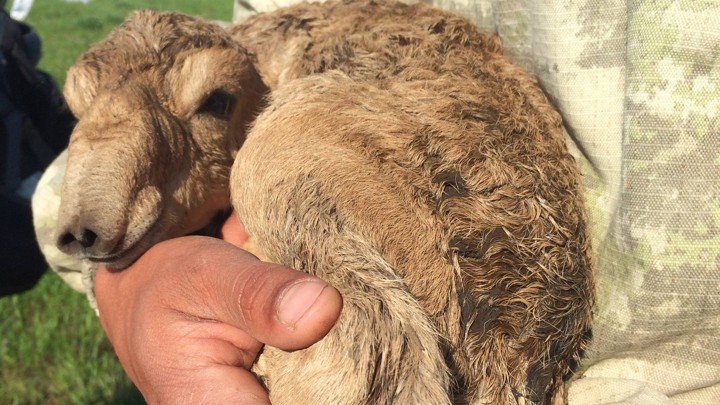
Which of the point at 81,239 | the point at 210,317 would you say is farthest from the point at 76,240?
the point at 210,317

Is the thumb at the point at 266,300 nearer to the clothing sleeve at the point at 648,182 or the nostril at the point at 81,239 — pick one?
the nostril at the point at 81,239

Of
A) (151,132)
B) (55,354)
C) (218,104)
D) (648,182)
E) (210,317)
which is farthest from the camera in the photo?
(55,354)

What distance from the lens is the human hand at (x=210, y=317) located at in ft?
4.65

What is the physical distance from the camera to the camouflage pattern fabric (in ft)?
4.94

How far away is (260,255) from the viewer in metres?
1.93

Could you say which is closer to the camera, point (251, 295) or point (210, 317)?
point (251, 295)

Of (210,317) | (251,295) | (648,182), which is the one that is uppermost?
(648,182)

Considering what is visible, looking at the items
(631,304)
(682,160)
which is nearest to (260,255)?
(631,304)

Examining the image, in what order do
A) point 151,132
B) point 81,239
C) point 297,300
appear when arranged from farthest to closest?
point 151,132 → point 81,239 → point 297,300

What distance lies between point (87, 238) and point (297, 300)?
915mm

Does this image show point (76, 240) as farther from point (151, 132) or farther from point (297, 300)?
point (297, 300)

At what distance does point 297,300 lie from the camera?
1388 mm

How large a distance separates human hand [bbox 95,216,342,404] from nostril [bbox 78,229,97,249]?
0.59ft

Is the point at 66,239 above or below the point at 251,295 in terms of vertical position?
below
